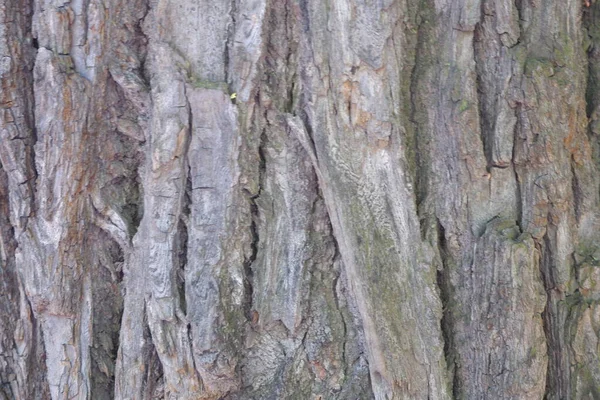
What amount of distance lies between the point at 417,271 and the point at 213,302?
1.71 feet

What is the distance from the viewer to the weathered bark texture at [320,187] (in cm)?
153

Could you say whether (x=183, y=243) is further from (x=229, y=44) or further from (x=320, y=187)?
(x=229, y=44)

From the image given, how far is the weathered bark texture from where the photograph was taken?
153 centimetres

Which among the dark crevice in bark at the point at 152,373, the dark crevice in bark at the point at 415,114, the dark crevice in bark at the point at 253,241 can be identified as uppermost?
the dark crevice in bark at the point at 415,114

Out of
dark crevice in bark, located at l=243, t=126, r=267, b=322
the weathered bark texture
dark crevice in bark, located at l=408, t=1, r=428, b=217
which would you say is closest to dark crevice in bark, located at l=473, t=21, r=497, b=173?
the weathered bark texture

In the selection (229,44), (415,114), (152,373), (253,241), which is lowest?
(152,373)

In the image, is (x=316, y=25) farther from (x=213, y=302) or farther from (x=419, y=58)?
(x=213, y=302)

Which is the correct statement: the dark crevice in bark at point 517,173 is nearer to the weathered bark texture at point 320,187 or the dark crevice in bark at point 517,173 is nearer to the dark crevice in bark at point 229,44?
the weathered bark texture at point 320,187

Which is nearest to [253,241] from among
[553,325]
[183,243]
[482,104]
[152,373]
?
[183,243]

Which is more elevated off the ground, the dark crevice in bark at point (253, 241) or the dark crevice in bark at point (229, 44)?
the dark crevice in bark at point (229, 44)

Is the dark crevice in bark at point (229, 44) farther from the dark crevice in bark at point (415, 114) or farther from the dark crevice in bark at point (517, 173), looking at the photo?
the dark crevice in bark at point (517, 173)

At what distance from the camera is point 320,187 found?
5.23 ft

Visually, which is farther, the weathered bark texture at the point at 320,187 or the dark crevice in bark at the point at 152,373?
the dark crevice in bark at the point at 152,373

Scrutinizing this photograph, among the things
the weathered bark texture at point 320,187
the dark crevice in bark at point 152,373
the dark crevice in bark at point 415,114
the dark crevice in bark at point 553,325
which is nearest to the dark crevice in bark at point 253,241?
the weathered bark texture at point 320,187
